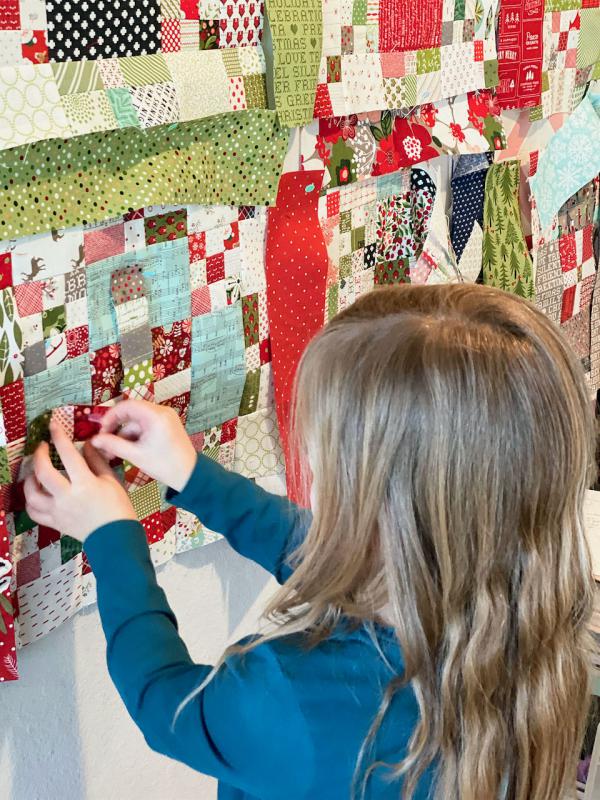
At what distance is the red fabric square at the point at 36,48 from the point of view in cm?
80

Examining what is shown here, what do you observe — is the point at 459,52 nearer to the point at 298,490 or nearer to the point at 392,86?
the point at 392,86

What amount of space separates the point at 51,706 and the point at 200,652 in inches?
9.0

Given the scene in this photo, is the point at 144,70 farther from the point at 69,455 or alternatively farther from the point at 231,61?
the point at 69,455

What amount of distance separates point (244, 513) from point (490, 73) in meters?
0.78

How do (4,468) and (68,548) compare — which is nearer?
(4,468)

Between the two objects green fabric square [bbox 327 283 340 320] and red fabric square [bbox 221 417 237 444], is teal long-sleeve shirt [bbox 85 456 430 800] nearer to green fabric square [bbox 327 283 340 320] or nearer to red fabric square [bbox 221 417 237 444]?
red fabric square [bbox 221 417 237 444]

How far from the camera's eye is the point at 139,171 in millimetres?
914

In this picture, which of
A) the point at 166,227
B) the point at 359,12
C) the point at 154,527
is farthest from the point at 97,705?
the point at 359,12

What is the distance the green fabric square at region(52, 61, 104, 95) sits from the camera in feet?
2.72

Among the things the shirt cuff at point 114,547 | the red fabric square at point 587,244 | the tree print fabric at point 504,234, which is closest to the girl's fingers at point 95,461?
the shirt cuff at point 114,547

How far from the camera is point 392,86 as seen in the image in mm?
1211

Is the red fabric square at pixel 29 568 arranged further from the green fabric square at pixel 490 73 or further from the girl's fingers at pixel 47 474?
the green fabric square at pixel 490 73

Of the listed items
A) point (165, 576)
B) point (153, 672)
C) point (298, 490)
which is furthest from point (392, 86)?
point (153, 672)

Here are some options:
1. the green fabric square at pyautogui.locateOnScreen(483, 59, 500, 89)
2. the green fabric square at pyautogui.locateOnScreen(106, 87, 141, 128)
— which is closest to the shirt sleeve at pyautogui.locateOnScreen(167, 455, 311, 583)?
the green fabric square at pyautogui.locateOnScreen(106, 87, 141, 128)
